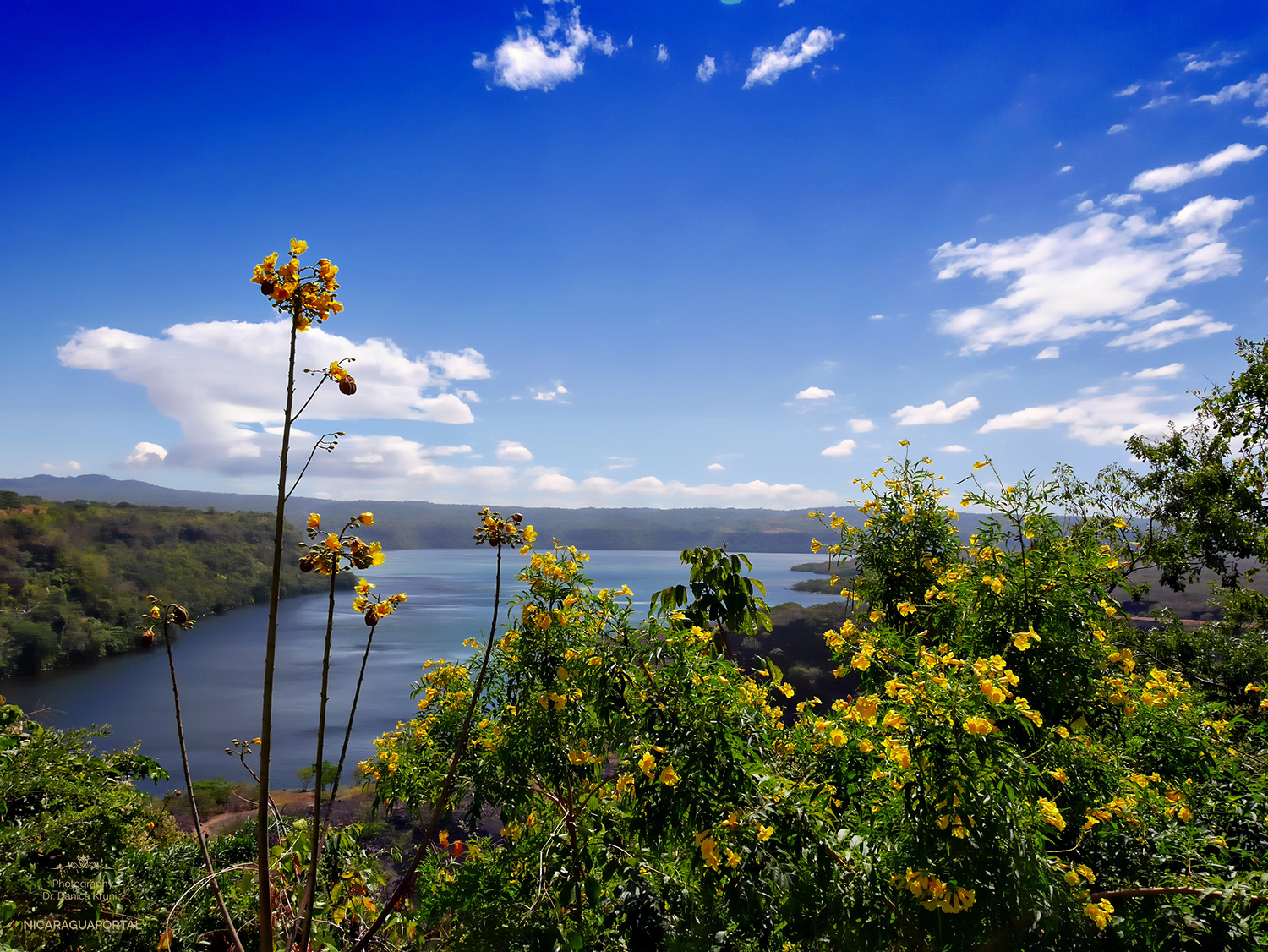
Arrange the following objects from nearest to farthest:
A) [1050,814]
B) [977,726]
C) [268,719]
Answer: [268,719] < [977,726] < [1050,814]

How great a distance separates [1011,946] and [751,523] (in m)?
104

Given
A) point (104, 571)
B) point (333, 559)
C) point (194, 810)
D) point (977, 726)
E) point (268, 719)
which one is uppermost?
point (333, 559)

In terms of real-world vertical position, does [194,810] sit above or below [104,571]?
above

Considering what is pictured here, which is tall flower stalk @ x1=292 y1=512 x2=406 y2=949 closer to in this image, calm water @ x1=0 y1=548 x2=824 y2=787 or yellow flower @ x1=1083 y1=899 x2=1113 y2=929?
yellow flower @ x1=1083 y1=899 x2=1113 y2=929

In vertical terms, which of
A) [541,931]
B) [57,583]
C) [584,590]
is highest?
[584,590]

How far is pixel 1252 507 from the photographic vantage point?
8.54 m

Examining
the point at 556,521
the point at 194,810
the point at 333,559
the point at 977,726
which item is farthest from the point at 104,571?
the point at 556,521

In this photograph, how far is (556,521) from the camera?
128500mm

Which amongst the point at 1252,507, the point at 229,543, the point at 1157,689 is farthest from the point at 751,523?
the point at 1157,689

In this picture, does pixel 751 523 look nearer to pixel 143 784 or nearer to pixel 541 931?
pixel 143 784

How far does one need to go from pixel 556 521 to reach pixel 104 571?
87.0m

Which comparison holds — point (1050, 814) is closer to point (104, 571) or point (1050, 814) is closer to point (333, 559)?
point (333, 559)

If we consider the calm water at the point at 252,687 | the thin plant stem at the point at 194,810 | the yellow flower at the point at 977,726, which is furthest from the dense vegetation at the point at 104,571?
the yellow flower at the point at 977,726

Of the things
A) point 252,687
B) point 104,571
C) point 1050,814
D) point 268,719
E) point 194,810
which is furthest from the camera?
point 104,571
